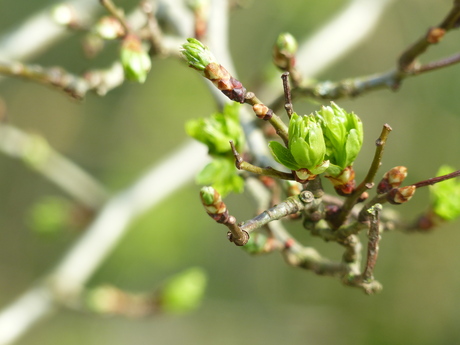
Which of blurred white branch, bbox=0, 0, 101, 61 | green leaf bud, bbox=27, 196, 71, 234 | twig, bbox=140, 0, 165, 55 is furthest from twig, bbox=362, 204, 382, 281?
green leaf bud, bbox=27, 196, 71, 234

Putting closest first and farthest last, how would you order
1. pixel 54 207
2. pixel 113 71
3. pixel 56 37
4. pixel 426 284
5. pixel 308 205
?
1. pixel 308 205
2. pixel 113 71
3. pixel 56 37
4. pixel 54 207
5. pixel 426 284

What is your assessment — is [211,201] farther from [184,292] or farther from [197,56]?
[184,292]

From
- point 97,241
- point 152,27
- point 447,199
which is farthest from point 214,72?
point 97,241

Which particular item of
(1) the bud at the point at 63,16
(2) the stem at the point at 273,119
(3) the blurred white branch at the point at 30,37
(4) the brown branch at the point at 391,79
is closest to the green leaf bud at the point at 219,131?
(4) the brown branch at the point at 391,79

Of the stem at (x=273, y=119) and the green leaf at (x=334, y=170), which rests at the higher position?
the stem at (x=273, y=119)

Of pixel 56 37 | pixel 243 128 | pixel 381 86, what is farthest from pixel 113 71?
pixel 56 37

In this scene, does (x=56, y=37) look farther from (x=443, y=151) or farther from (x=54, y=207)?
(x=443, y=151)

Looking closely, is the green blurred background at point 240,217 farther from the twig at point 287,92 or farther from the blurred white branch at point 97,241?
the twig at point 287,92
